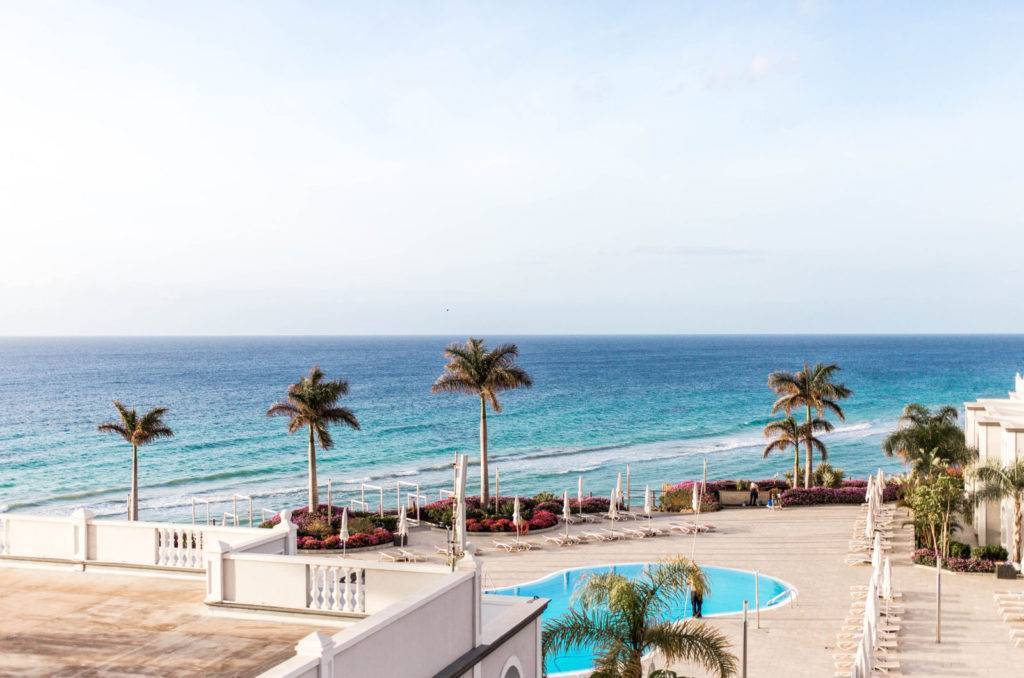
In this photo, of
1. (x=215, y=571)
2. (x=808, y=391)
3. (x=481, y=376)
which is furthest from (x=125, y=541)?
(x=808, y=391)

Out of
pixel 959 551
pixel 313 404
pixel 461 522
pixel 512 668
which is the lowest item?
pixel 959 551

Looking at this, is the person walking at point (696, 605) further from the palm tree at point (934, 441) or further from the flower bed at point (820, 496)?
the flower bed at point (820, 496)

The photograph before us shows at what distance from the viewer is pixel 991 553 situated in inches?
1154

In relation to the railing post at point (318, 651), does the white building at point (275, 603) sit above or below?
below

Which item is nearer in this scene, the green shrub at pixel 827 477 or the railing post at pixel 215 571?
the railing post at pixel 215 571

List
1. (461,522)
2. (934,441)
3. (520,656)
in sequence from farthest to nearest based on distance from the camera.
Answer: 1. (934,441)
2. (461,522)
3. (520,656)

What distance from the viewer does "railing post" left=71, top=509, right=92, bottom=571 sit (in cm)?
1566

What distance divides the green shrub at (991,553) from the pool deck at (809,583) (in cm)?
166

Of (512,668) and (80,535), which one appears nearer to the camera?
(512,668)

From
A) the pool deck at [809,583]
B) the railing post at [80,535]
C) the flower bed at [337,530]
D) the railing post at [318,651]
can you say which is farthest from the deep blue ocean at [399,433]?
the railing post at [318,651]

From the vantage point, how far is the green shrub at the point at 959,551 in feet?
97.1

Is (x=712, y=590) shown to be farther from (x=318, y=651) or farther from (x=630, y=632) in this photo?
(x=318, y=651)

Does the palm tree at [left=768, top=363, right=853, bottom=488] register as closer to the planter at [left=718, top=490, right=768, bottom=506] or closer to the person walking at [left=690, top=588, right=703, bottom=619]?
the planter at [left=718, top=490, right=768, bottom=506]

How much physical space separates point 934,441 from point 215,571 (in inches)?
1276
